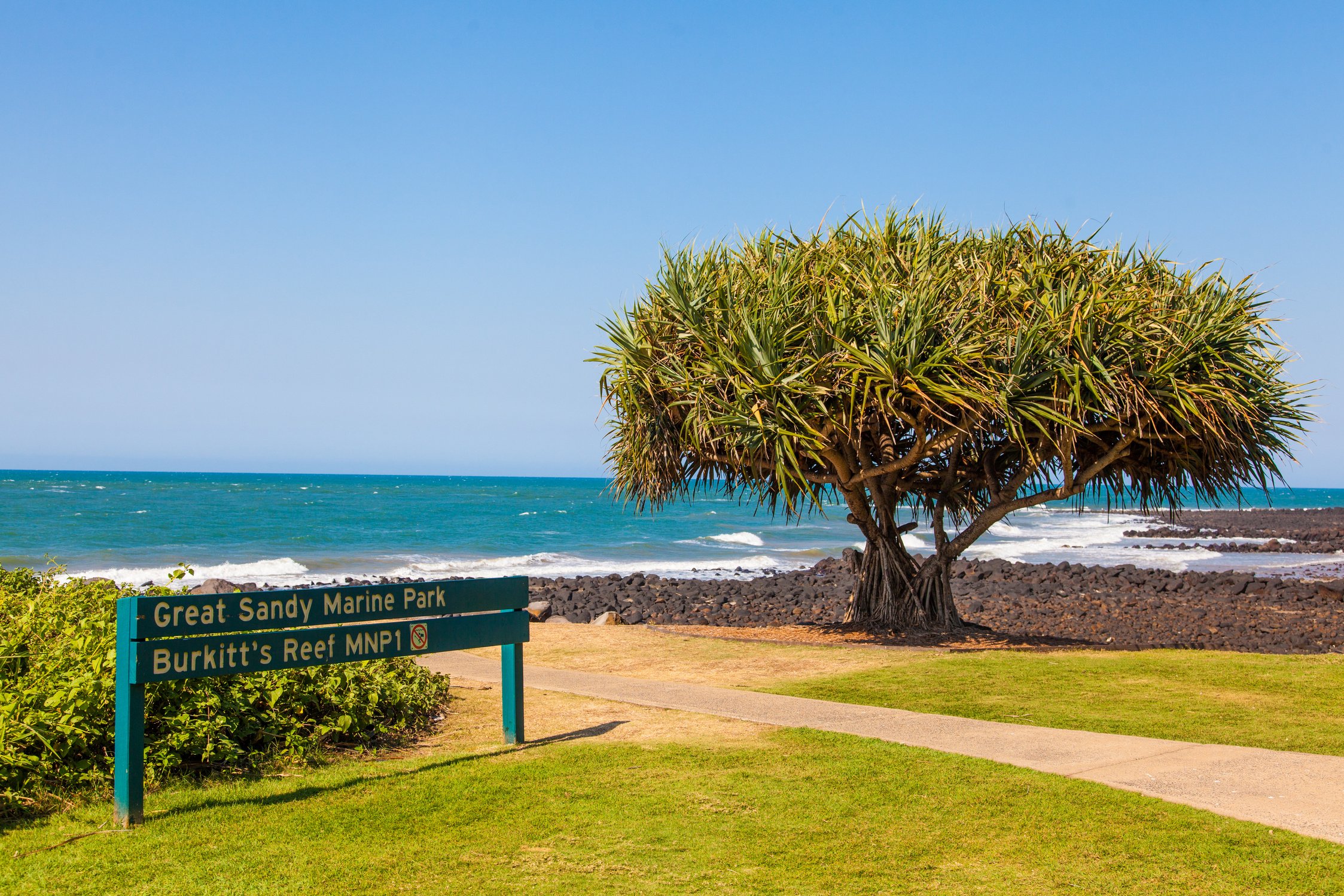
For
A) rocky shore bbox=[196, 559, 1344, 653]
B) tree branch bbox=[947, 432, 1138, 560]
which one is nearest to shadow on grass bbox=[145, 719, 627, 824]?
tree branch bbox=[947, 432, 1138, 560]

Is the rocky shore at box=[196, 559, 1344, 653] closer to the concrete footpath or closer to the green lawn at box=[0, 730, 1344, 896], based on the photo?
the concrete footpath

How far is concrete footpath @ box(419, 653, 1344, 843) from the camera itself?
5508 millimetres

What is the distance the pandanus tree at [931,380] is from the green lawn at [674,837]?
541 centimetres

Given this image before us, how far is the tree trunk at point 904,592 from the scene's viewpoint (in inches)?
537

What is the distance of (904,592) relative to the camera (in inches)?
541

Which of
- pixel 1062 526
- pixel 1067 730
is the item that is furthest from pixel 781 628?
pixel 1062 526

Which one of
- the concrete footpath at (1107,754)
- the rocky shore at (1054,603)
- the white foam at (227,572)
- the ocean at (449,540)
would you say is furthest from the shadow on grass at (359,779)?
the white foam at (227,572)

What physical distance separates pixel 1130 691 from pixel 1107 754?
9.37 ft

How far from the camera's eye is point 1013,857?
4.70 meters

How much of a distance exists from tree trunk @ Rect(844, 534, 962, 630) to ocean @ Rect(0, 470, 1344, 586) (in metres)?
5.64

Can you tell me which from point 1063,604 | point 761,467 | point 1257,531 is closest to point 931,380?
point 761,467

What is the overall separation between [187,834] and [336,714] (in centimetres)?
211

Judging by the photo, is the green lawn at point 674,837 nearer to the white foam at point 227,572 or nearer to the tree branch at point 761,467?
the tree branch at point 761,467

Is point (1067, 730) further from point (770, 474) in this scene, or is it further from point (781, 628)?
point (781, 628)
